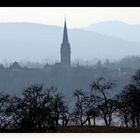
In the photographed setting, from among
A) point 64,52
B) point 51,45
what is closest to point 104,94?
point 64,52

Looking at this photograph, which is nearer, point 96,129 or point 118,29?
point 96,129

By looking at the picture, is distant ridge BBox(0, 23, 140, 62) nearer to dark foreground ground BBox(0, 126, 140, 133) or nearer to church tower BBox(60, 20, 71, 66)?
church tower BBox(60, 20, 71, 66)

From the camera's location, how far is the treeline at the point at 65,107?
3.34m

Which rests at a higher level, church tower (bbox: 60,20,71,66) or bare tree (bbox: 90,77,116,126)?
church tower (bbox: 60,20,71,66)

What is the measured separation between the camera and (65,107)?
3.36 metres

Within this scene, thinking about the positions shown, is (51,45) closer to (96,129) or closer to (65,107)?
(65,107)

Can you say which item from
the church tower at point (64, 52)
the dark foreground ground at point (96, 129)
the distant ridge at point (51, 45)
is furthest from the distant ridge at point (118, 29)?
the dark foreground ground at point (96, 129)

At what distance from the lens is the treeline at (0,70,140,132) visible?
334 cm

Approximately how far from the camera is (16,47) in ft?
11.1

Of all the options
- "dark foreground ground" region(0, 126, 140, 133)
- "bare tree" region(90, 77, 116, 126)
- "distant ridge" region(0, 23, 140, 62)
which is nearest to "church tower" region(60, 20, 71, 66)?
"distant ridge" region(0, 23, 140, 62)

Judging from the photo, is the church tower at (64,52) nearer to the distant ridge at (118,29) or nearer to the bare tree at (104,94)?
the distant ridge at (118,29)
